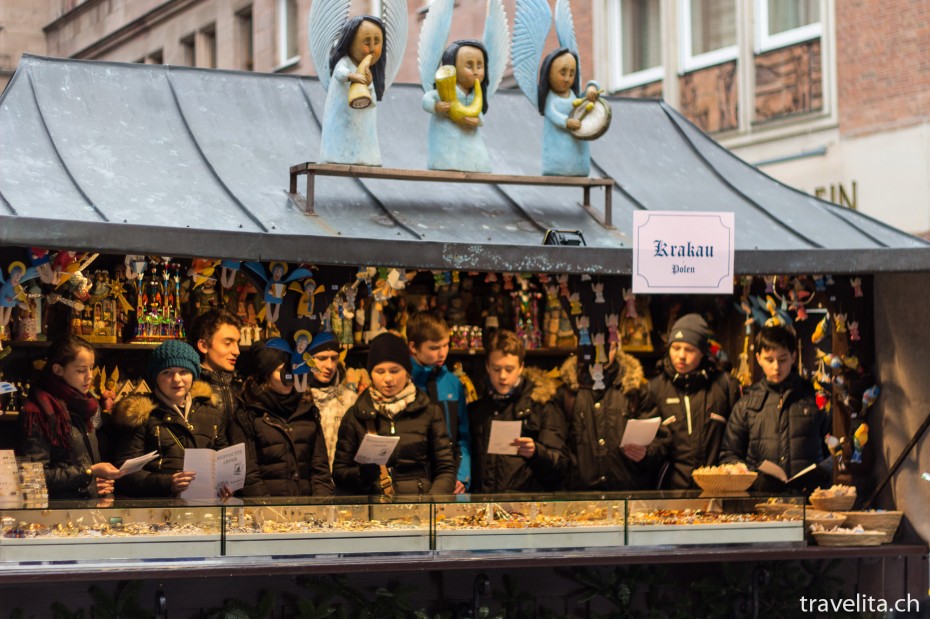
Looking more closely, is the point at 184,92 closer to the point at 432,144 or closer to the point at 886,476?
the point at 432,144

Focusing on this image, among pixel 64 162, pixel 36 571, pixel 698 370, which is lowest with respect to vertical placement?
pixel 36 571

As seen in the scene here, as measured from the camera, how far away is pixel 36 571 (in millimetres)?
7273

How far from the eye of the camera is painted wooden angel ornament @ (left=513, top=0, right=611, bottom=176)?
31.7 ft

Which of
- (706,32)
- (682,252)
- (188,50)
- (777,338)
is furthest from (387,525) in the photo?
(188,50)

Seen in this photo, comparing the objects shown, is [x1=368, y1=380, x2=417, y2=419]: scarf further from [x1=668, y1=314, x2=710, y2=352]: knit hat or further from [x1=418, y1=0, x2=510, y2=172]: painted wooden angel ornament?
[x1=668, y1=314, x2=710, y2=352]: knit hat

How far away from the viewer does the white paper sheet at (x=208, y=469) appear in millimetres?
8055

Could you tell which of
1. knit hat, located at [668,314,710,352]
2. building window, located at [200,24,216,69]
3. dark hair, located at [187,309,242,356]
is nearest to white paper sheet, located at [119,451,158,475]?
dark hair, located at [187,309,242,356]

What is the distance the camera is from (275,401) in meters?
8.77

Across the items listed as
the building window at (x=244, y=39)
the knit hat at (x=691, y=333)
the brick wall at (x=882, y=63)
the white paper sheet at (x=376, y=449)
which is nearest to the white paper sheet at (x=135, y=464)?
the white paper sheet at (x=376, y=449)

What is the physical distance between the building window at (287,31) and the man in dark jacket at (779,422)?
17887 millimetres

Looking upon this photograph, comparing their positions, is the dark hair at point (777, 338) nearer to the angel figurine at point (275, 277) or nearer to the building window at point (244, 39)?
the angel figurine at point (275, 277)

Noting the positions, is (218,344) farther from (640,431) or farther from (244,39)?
(244,39)

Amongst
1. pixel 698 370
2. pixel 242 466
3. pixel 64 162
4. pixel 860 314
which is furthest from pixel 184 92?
pixel 860 314

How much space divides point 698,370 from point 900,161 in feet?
21.7
